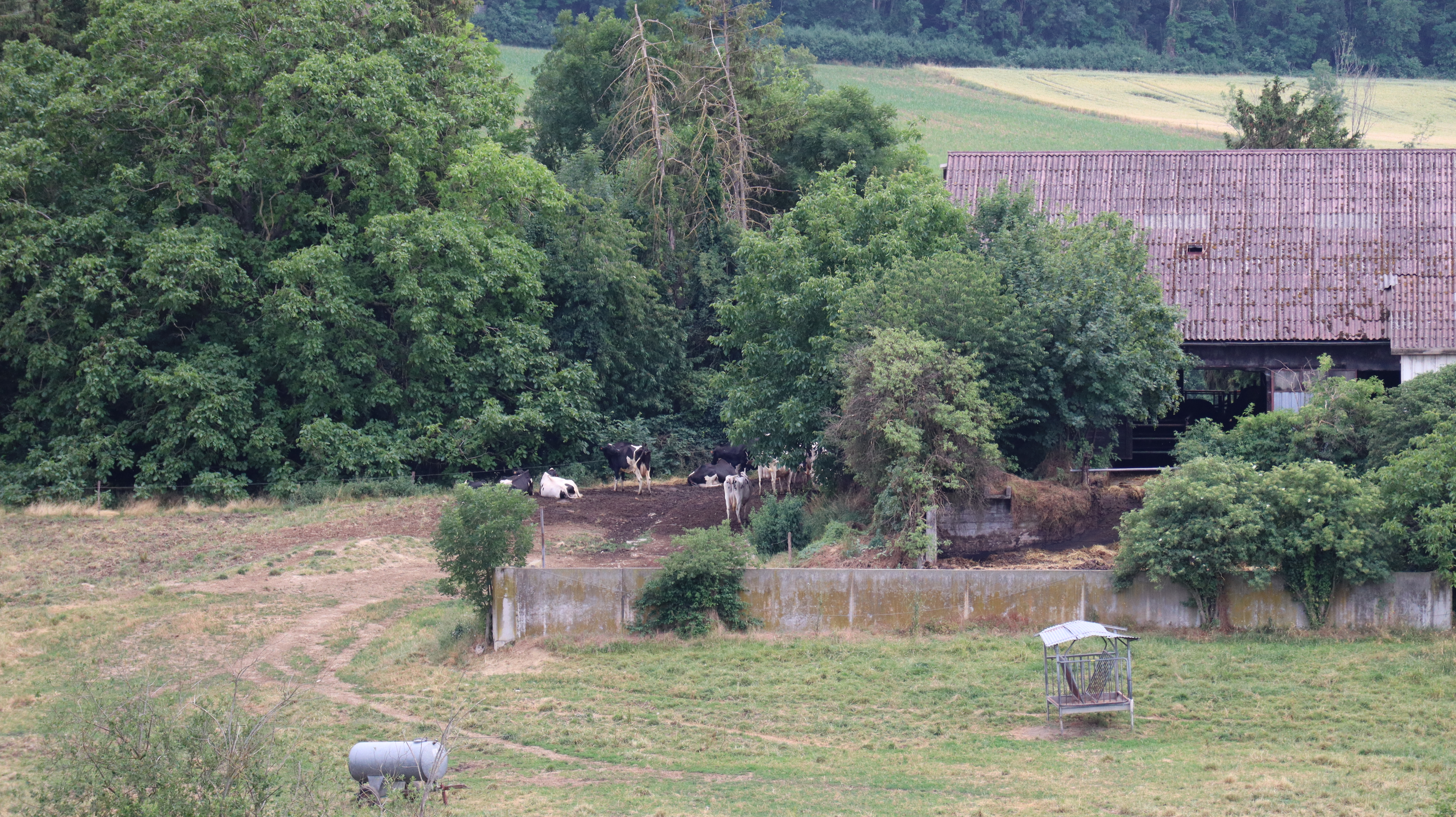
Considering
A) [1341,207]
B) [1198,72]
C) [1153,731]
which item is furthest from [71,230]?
[1198,72]

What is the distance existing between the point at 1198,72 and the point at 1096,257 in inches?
2819

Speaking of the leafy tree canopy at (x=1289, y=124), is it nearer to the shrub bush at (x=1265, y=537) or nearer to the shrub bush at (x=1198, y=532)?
the shrub bush at (x=1265, y=537)

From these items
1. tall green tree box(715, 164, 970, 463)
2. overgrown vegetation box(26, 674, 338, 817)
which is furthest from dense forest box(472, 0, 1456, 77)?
overgrown vegetation box(26, 674, 338, 817)

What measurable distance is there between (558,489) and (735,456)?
224 inches

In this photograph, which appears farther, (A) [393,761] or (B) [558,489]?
(B) [558,489]

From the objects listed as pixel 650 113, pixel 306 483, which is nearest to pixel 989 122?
pixel 650 113

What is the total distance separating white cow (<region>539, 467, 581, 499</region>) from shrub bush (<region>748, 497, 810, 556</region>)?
7.26 meters

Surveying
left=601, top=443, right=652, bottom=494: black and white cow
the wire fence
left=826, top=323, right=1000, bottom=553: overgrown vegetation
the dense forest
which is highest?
the dense forest

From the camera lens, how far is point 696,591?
786 inches

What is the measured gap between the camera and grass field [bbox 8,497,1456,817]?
13562 millimetres

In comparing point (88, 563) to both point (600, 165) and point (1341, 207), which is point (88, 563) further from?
point (1341, 207)

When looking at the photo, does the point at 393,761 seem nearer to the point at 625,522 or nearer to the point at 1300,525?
the point at 1300,525

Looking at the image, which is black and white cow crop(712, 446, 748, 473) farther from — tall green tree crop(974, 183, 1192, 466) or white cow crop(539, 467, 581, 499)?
tall green tree crop(974, 183, 1192, 466)

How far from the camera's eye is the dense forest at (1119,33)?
8681 centimetres
